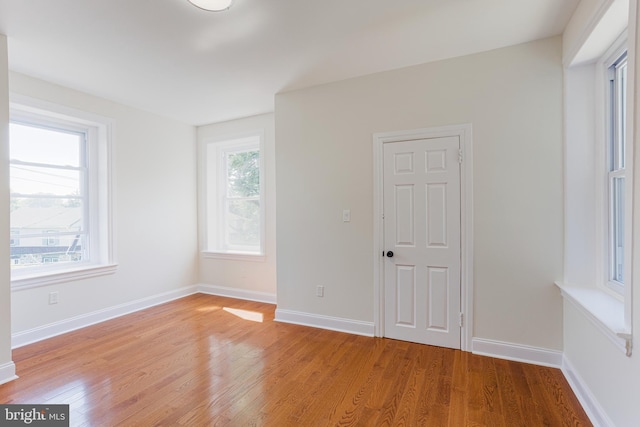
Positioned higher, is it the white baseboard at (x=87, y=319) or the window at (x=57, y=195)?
the window at (x=57, y=195)

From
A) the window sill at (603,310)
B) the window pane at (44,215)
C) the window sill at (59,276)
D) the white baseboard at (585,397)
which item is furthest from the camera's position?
the window pane at (44,215)

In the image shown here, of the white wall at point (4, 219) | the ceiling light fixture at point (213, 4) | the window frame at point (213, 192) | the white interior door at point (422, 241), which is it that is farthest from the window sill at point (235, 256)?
the ceiling light fixture at point (213, 4)

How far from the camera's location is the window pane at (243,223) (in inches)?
177

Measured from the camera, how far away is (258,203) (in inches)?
175

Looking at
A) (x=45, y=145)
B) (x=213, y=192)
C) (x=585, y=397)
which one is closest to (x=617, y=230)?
(x=585, y=397)

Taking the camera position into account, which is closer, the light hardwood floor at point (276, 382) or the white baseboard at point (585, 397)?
the white baseboard at point (585, 397)

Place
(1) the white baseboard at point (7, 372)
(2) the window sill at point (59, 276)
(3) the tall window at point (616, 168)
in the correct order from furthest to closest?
1. (2) the window sill at point (59, 276)
2. (1) the white baseboard at point (7, 372)
3. (3) the tall window at point (616, 168)

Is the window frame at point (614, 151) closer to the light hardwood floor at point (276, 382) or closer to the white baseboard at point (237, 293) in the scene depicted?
the light hardwood floor at point (276, 382)

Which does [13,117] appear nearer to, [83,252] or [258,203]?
[83,252]

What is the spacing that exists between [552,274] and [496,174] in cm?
90

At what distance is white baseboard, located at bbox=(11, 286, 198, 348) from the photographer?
2.95 metres

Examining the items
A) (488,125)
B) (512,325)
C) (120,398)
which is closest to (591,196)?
(488,125)

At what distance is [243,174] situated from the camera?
460cm

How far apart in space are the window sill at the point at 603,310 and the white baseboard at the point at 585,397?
1.53ft
